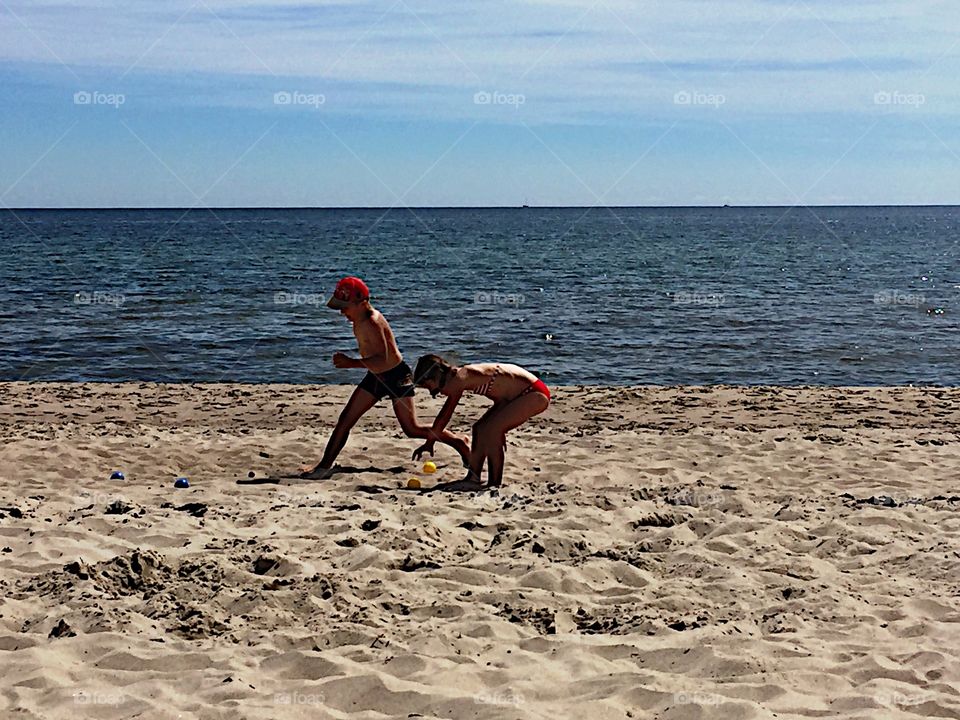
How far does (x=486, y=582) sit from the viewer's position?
19.6 feet

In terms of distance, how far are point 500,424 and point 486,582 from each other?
2512mm

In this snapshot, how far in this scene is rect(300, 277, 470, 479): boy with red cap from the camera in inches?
342

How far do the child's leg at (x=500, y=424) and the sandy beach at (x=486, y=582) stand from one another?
0.23 metres

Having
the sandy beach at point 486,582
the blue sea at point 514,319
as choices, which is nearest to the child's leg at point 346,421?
the sandy beach at point 486,582

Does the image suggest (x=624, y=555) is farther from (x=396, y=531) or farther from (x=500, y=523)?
(x=396, y=531)

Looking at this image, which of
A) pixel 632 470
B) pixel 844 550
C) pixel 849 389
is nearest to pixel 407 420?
pixel 632 470

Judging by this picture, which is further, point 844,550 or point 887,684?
point 844,550

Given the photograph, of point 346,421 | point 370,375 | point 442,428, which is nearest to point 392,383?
point 370,375

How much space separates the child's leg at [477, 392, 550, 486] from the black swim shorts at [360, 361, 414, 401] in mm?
869

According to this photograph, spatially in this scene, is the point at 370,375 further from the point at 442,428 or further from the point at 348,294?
the point at 442,428

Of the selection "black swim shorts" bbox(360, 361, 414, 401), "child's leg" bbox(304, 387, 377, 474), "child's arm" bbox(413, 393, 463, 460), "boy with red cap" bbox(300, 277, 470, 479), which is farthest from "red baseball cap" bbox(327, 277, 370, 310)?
"child's arm" bbox(413, 393, 463, 460)

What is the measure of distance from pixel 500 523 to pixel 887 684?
2.97 m

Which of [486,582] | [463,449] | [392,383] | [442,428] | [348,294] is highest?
[348,294]

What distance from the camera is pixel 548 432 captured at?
1096 centimetres
